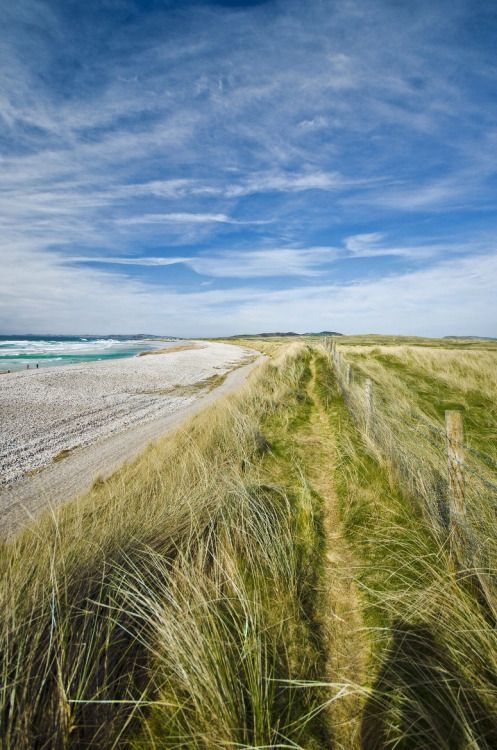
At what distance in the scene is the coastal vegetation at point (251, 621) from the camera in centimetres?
181

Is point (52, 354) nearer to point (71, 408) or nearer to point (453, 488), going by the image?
point (71, 408)

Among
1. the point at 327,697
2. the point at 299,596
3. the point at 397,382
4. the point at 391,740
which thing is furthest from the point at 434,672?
the point at 397,382

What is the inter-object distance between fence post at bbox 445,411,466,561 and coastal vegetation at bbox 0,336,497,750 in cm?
14

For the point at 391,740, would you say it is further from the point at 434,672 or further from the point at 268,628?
the point at 268,628

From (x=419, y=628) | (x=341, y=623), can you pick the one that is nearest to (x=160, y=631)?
(x=341, y=623)

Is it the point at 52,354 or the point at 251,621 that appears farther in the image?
the point at 52,354

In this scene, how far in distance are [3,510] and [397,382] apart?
15159mm

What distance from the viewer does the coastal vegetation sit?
181cm

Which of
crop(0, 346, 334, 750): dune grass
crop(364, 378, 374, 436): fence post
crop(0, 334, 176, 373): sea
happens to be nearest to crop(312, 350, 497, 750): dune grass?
crop(0, 346, 334, 750): dune grass

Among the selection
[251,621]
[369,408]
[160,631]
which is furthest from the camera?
[369,408]

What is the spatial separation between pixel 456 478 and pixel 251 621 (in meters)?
2.33

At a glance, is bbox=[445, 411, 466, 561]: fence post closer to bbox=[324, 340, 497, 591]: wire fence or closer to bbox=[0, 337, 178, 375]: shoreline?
bbox=[324, 340, 497, 591]: wire fence

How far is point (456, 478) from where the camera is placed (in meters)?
3.13

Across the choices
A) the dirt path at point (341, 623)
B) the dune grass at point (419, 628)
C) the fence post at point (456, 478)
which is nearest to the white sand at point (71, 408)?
the dirt path at point (341, 623)
